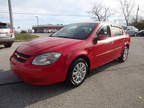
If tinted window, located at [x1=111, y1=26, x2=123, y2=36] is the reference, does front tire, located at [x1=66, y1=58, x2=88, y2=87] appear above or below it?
below

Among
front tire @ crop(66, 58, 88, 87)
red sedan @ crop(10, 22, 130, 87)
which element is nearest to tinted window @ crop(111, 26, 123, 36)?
red sedan @ crop(10, 22, 130, 87)

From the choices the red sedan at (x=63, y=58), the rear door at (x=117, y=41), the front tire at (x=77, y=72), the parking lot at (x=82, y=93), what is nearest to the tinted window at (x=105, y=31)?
the red sedan at (x=63, y=58)

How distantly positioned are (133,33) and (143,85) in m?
19.0

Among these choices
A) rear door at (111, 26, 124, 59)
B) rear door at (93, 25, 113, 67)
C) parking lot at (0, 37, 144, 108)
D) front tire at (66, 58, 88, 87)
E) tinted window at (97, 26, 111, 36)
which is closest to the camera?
parking lot at (0, 37, 144, 108)

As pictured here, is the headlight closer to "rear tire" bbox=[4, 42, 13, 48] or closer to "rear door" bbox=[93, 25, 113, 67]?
"rear door" bbox=[93, 25, 113, 67]

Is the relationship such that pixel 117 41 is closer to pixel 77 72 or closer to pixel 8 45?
pixel 77 72

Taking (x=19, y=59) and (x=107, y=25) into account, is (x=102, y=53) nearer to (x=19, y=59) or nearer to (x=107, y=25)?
(x=107, y=25)

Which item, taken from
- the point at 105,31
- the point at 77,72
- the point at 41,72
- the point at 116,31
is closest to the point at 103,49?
the point at 105,31

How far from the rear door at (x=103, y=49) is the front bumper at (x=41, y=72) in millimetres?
1139

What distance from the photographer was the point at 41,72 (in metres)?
2.17

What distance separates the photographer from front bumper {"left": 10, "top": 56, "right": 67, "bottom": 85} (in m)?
2.18

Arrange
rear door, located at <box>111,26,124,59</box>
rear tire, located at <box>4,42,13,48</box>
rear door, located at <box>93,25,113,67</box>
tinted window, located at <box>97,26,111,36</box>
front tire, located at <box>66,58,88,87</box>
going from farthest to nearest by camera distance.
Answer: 1. rear tire, located at <box>4,42,13,48</box>
2. rear door, located at <box>111,26,124,59</box>
3. tinted window, located at <box>97,26,111,36</box>
4. rear door, located at <box>93,25,113,67</box>
5. front tire, located at <box>66,58,88,87</box>

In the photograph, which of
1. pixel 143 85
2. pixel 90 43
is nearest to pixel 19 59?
pixel 90 43

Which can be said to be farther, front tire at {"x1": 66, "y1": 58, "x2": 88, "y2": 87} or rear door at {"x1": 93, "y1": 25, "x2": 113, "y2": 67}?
rear door at {"x1": 93, "y1": 25, "x2": 113, "y2": 67}
